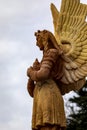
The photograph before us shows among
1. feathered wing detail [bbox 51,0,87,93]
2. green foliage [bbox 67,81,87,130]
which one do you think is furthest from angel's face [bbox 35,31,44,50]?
green foliage [bbox 67,81,87,130]

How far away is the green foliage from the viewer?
25.2m

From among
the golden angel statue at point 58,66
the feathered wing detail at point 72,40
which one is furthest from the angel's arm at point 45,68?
the feathered wing detail at point 72,40

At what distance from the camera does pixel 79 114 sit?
25.8m

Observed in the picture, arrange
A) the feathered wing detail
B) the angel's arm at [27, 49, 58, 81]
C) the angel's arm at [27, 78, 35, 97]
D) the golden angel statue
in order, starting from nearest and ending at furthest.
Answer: the golden angel statue
the angel's arm at [27, 49, 58, 81]
the angel's arm at [27, 78, 35, 97]
the feathered wing detail

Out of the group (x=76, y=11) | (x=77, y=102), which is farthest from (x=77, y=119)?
(x=76, y=11)

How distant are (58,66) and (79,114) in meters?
15.9

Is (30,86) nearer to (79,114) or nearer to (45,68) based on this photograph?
(45,68)

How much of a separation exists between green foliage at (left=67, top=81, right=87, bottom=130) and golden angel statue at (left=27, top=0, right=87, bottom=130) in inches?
580

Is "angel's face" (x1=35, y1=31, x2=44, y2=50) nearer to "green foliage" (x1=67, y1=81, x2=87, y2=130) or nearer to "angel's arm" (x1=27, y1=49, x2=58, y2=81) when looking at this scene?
"angel's arm" (x1=27, y1=49, x2=58, y2=81)

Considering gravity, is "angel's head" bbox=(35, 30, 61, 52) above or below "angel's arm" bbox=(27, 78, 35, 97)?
above

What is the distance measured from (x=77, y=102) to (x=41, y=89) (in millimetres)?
16457

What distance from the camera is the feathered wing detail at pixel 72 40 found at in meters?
10.2

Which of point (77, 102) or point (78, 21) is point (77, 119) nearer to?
point (77, 102)

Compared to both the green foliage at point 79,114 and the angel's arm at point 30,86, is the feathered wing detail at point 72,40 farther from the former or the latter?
the green foliage at point 79,114
